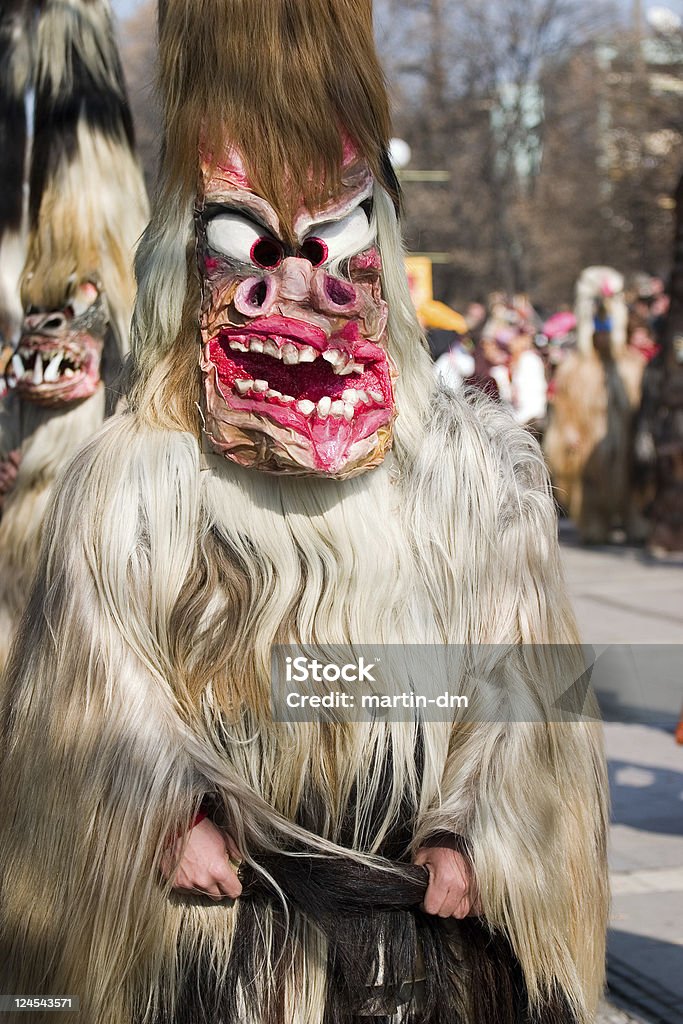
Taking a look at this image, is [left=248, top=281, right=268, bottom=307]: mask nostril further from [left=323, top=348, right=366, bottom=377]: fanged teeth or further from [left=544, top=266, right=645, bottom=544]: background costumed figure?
[left=544, top=266, right=645, bottom=544]: background costumed figure

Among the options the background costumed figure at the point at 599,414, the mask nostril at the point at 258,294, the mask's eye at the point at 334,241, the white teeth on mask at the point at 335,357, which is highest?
the mask's eye at the point at 334,241

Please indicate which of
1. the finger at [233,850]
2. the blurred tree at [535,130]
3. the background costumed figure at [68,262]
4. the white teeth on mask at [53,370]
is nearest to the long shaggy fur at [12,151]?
the background costumed figure at [68,262]

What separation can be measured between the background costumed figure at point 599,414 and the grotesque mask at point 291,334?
10.1 m

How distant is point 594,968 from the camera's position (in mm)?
2189

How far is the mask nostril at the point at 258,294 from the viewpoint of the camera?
207 centimetres

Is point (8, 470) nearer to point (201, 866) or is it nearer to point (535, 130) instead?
point (201, 866)

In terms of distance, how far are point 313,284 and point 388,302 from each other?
175mm

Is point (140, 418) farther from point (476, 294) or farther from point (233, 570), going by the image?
point (476, 294)

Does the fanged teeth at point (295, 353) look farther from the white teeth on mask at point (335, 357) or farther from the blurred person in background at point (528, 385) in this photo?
the blurred person in background at point (528, 385)

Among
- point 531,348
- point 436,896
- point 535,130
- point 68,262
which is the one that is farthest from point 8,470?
point 535,130

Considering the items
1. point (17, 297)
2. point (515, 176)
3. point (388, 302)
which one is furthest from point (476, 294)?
point (388, 302)

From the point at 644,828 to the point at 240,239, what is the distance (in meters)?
3.06

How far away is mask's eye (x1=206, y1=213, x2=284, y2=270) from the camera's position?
2.10 meters

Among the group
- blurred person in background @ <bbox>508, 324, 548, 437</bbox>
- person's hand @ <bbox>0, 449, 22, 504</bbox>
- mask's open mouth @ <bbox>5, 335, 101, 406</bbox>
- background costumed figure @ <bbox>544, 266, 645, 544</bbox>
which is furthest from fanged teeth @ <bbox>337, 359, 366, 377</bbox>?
background costumed figure @ <bbox>544, 266, 645, 544</bbox>
